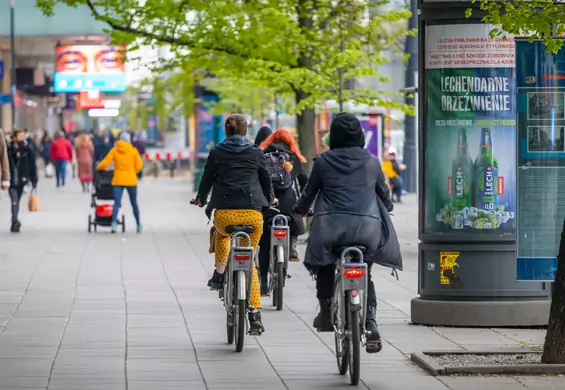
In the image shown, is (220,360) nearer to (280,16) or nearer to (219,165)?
(219,165)

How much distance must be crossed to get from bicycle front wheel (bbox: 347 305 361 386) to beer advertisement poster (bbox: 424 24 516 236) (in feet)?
9.99

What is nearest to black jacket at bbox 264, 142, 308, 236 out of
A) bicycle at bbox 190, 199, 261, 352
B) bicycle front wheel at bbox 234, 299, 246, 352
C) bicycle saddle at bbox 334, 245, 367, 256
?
bicycle at bbox 190, 199, 261, 352

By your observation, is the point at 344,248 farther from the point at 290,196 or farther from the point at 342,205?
the point at 290,196

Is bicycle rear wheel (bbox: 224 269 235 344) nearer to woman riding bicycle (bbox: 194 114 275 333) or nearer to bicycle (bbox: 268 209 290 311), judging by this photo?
woman riding bicycle (bbox: 194 114 275 333)

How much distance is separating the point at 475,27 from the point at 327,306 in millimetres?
3093

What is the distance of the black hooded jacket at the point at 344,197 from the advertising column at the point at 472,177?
90.6 inches

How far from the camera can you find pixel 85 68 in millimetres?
49219

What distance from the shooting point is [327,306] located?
30.7 ft

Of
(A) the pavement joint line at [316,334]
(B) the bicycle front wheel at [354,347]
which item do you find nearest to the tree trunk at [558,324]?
(A) the pavement joint line at [316,334]

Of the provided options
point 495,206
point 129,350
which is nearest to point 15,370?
point 129,350

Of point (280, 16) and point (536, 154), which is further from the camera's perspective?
point (280, 16)

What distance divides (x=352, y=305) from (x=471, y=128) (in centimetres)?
318

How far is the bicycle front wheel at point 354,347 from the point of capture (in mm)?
8617

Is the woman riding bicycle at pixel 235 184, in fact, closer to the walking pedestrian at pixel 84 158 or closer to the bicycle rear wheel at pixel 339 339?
the bicycle rear wheel at pixel 339 339
